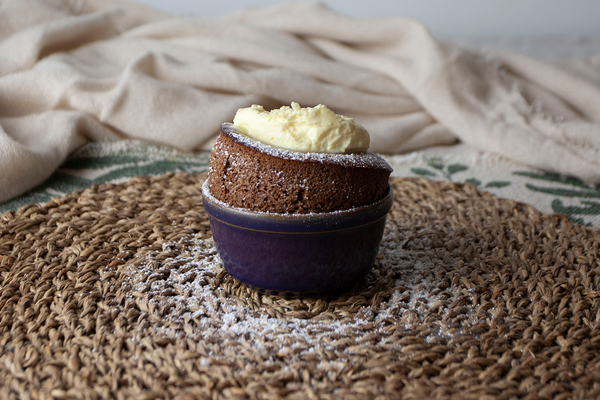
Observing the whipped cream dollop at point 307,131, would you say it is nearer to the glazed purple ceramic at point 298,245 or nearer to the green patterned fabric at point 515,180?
the glazed purple ceramic at point 298,245

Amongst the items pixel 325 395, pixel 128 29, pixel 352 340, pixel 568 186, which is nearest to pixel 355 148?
pixel 352 340

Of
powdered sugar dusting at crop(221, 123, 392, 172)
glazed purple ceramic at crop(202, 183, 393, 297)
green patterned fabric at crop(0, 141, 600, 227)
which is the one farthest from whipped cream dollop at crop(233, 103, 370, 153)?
green patterned fabric at crop(0, 141, 600, 227)

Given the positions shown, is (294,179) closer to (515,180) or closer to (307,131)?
(307,131)

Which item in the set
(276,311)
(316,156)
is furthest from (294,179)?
(276,311)

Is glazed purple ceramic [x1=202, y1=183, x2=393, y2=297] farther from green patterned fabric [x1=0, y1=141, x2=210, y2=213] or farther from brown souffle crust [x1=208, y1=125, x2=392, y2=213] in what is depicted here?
green patterned fabric [x1=0, y1=141, x2=210, y2=213]

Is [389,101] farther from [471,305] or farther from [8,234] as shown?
[8,234]

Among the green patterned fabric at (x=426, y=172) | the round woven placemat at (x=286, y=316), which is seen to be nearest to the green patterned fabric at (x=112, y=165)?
the green patterned fabric at (x=426, y=172)
